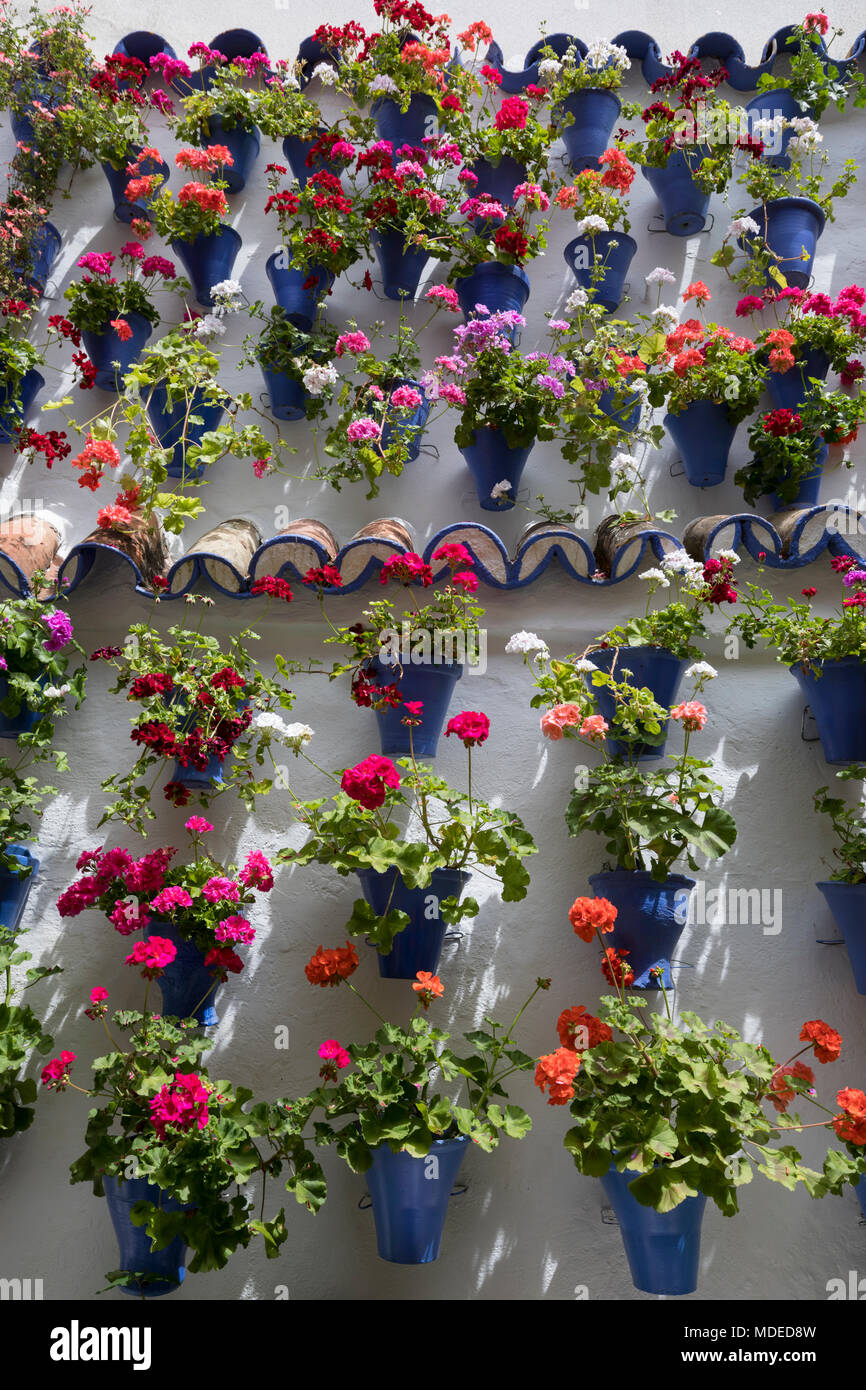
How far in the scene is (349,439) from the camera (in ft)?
11.4

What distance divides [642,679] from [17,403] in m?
2.41

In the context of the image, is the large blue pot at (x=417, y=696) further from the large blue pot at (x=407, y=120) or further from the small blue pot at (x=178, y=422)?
the large blue pot at (x=407, y=120)

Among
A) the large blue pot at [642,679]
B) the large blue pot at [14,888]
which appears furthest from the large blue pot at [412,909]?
the large blue pot at [14,888]

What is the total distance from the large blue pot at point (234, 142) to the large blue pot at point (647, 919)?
313 centimetres

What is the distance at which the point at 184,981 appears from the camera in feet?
9.32

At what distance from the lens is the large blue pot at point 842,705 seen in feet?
9.59

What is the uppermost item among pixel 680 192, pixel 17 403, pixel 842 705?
pixel 680 192

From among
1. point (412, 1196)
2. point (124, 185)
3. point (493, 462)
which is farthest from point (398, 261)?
point (412, 1196)

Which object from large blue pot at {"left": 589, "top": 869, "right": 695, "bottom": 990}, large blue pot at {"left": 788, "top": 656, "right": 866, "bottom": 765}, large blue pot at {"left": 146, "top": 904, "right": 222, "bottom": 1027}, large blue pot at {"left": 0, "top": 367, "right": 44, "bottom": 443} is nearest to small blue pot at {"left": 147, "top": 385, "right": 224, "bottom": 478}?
large blue pot at {"left": 0, "top": 367, "right": 44, "bottom": 443}

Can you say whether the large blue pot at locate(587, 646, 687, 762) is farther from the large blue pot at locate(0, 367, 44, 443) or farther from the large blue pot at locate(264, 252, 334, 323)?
the large blue pot at locate(0, 367, 44, 443)

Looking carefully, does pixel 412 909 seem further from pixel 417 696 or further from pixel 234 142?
pixel 234 142

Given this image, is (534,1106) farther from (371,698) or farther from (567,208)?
(567,208)
